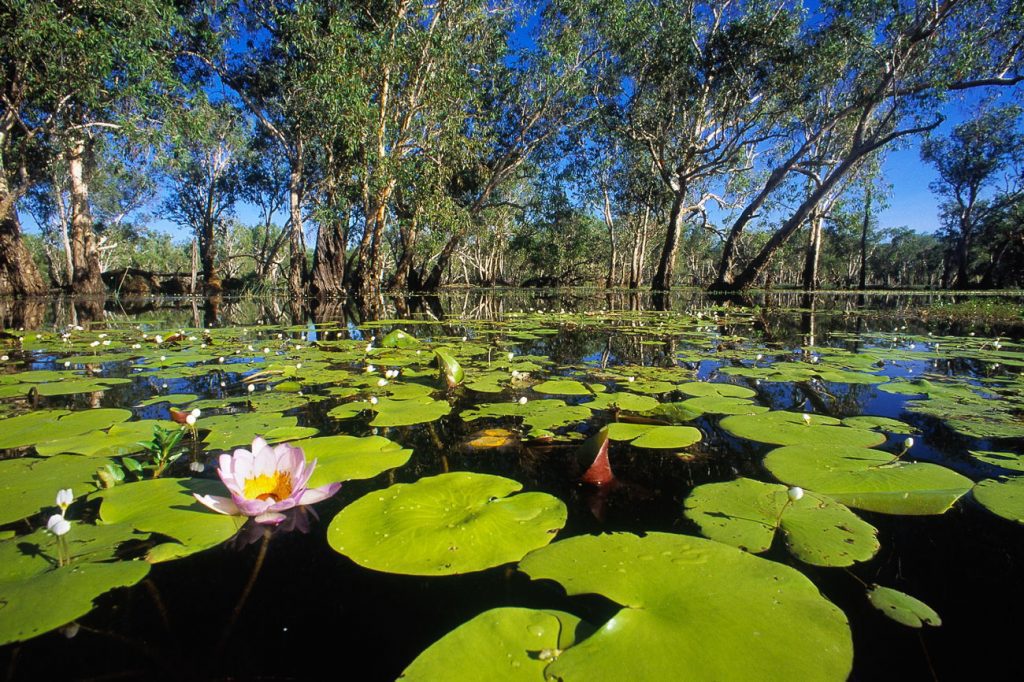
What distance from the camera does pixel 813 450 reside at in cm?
160

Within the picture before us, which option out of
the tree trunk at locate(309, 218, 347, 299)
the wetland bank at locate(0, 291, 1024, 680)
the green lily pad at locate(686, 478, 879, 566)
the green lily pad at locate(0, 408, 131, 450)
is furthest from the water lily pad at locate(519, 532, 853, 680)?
the tree trunk at locate(309, 218, 347, 299)

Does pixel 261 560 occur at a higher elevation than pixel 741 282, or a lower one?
lower

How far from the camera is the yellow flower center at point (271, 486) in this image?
1.19m

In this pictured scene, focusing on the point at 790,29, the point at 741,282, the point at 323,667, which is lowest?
the point at 323,667

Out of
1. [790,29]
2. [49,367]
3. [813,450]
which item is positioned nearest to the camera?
[813,450]

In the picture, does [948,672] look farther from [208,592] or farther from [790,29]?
[790,29]

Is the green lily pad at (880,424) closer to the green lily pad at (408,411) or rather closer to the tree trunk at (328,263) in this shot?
the green lily pad at (408,411)

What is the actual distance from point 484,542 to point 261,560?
0.51 meters

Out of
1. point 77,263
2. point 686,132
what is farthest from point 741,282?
point 77,263

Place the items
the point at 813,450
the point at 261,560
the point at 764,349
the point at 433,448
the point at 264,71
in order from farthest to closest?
the point at 264,71, the point at 764,349, the point at 433,448, the point at 813,450, the point at 261,560

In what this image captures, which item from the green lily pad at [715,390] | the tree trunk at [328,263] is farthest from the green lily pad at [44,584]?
the tree trunk at [328,263]

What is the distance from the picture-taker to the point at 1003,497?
1.25 meters

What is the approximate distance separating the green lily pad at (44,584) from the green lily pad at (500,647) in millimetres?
637

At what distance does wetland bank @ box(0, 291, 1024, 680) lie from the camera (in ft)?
2.38
